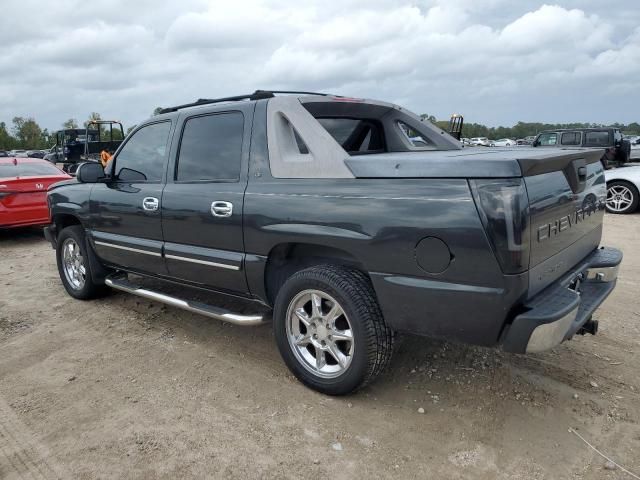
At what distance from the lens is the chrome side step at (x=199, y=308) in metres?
3.36

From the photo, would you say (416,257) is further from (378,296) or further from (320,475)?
(320,475)

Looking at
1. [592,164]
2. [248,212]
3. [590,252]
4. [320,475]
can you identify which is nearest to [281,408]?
[320,475]

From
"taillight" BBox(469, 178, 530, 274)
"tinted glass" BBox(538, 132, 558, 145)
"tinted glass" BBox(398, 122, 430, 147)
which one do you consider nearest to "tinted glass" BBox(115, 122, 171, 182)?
"tinted glass" BBox(398, 122, 430, 147)

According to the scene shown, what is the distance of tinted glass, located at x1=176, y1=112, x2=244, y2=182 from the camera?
11.4 ft

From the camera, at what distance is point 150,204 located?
3977 mm

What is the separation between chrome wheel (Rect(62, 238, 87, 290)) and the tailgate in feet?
14.0

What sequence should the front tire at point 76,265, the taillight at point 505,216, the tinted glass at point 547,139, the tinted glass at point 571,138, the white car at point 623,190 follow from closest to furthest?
the taillight at point 505,216 < the front tire at point 76,265 < the white car at point 623,190 < the tinted glass at point 571,138 < the tinted glass at point 547,139

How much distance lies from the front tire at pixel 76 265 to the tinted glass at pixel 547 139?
547 inches

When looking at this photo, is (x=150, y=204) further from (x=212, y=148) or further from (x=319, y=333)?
(x=319, y=333)

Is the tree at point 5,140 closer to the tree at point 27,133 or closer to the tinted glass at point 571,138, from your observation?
the tree at point 27,133

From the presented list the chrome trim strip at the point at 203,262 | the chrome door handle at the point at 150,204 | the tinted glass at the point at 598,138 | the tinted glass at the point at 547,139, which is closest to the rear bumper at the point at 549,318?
the chrome trim strip at the point at 203,262

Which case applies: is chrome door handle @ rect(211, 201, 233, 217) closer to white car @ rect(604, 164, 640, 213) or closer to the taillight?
the taillight

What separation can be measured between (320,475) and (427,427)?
72 centimetres

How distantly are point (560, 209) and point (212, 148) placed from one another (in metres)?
2.37
